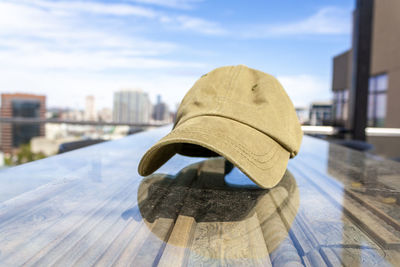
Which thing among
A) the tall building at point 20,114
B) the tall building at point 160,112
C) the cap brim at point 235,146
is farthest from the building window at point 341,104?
the cap brim at point 235,146

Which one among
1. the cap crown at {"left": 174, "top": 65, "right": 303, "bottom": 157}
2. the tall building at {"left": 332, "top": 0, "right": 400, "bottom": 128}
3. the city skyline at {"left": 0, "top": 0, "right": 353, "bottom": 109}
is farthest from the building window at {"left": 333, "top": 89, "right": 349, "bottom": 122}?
the cap crown at {"left": 174, "top": 65, "right": 303, "bottom": 157}

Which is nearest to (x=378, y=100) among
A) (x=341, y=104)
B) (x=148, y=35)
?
(x=341, y=104)

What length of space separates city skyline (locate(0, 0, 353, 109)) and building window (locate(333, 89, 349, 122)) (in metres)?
0.62

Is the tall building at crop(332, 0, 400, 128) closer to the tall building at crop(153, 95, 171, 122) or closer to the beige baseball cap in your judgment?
the tall building at crop(153, 95, 171, 122)

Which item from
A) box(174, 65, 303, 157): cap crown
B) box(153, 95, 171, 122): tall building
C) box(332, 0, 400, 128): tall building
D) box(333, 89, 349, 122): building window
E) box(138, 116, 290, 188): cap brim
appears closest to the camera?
box(138, 116, 290, 188): cap brim

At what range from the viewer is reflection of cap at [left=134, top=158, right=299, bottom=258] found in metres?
0.42

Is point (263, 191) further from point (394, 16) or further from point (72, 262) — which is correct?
point (394, 16)

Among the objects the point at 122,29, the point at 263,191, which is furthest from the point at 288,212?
the point at 122,29

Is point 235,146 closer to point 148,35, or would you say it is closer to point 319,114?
point 319,114

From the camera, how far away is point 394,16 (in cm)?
703

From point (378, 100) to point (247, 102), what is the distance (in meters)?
8.52

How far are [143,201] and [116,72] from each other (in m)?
35.7

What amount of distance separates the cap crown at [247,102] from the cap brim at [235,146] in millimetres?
30

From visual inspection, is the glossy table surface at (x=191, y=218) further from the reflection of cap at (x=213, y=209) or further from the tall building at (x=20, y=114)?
the tall building at (x=20, y=114)
